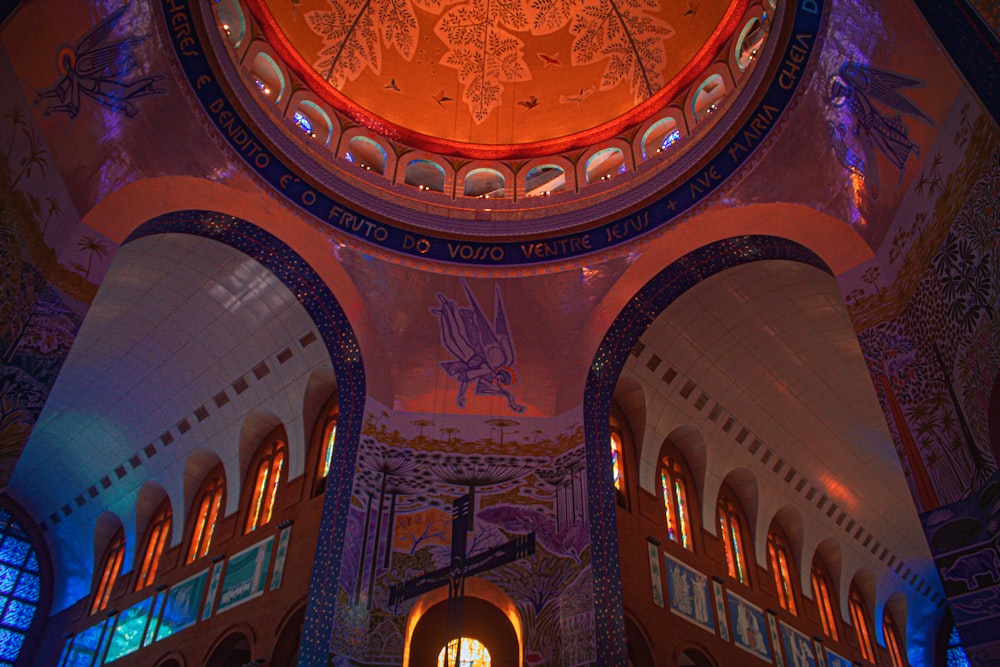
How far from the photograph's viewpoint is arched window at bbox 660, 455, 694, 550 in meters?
12.8

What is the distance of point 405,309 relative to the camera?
40.2 ft

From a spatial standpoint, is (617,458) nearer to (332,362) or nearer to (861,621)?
(332,362)

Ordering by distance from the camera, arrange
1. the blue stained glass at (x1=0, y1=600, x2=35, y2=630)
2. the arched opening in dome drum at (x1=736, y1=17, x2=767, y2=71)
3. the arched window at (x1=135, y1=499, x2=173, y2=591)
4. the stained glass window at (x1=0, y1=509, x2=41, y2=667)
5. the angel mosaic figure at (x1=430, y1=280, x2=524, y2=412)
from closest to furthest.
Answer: the arched opening in dome drum at (x1=736, y1=17, x2=767, y2=71)
the angel mosaic figure at (x1=430, y1=280, x2=524, y2=412)
the arched window at (x1=135, y1=499, x2=173, y2=591)
the stained glass window at (x1=0, y1=509, x2=41, y2=667)
the blue stained glass at (x1=0, y1=600, x2=35, y2=630)

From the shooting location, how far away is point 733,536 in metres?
14.1

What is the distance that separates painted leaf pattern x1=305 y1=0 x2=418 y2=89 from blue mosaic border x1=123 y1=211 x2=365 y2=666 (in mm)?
3320

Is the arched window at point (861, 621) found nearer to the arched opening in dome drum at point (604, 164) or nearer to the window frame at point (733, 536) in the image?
the window frame at point (733, 536)

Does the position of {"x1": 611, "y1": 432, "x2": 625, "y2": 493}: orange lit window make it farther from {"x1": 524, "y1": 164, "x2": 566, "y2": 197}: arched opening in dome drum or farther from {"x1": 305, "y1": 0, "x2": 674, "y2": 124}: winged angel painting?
{"x1": 305, "y1": 0, "x2": 674, "y2": 124}: winged angel painting

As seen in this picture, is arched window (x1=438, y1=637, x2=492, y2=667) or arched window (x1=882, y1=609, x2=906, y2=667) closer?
arched window (x1=438, y1=637, x2=492, y2=667)

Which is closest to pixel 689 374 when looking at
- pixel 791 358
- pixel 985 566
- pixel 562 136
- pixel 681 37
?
pixel 791 358

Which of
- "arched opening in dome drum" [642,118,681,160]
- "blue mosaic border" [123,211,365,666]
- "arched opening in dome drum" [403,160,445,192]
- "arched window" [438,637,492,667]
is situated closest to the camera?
"blue mosaic border" [123,211,365,666]

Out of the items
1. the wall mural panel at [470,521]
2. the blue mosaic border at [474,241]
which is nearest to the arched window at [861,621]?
the wall mural panel at [470,521]

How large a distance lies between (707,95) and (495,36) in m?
3.76

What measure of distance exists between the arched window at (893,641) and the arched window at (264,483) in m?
13.7

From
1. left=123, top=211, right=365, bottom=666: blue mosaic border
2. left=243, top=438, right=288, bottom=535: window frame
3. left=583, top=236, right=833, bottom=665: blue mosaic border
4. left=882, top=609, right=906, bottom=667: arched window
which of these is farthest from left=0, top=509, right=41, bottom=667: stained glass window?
left=882, top=609, right=906, bottom=667: arched window
